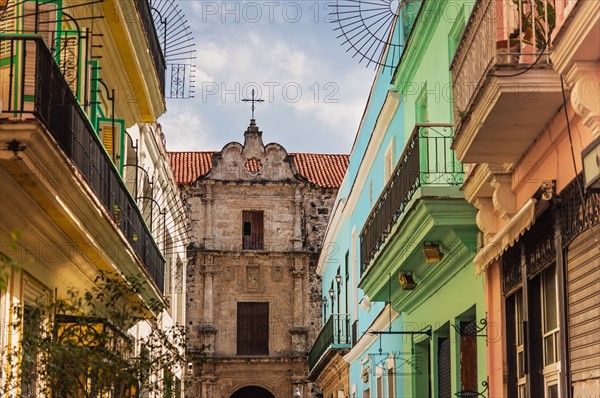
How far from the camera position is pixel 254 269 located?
3669 centimetres

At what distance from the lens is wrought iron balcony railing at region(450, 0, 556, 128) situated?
795cm

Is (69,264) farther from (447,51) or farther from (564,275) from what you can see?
(564,275)

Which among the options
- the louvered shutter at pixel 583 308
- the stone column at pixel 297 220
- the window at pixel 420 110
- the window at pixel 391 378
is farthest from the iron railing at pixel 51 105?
the stone column at pixel 297 220

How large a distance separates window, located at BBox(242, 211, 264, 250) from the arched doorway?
14.1 feet

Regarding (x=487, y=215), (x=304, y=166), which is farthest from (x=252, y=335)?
(x=487, y=215)

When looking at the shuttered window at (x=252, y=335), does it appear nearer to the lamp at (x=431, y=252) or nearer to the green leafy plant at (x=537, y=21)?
the lamp at (x=431, y=252)

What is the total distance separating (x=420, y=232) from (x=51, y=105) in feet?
13.6

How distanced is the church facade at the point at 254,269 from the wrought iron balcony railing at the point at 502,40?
2664cm

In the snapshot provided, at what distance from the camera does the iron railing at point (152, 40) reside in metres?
13.9

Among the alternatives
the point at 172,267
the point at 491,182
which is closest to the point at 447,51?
the point at 491,182

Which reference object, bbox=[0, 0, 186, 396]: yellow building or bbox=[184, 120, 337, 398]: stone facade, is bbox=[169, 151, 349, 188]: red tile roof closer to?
bbox=[184, 120, 337, 398]: stone facade

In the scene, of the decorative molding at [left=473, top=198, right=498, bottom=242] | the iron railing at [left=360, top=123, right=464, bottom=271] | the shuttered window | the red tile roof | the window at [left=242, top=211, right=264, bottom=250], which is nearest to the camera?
the decorative molding at [left=473, top=198, right=498, bottom=242]

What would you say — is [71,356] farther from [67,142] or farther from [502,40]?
[502,40]

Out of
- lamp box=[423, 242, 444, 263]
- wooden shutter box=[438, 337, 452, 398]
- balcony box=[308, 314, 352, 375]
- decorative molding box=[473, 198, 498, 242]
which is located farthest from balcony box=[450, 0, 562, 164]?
balcony box=[308, 314, 352, 375]
